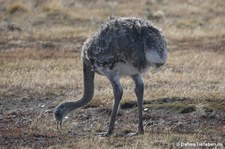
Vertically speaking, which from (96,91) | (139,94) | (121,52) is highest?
(121,52)

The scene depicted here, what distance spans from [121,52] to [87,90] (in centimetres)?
99

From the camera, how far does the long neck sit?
11.6 metres

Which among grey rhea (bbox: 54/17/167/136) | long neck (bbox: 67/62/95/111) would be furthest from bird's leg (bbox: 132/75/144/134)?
long neck (bbox: 67/62/95/111)

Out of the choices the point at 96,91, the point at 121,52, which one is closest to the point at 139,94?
the point at 121,52

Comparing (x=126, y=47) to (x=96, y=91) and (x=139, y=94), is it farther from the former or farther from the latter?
(x=96, y=91)

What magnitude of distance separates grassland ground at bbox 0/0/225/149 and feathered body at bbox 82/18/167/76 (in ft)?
3.57

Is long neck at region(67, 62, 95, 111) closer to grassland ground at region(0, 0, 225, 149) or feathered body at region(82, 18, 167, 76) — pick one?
Answer: feathered body at region(82, 18, 167, 76)

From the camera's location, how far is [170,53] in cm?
2239

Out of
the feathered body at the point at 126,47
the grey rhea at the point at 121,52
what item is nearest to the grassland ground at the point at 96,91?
the grey rhea at the point at 121,52

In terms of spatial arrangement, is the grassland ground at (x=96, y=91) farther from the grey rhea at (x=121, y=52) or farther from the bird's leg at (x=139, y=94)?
the grey rhea at (x=121, y=52)

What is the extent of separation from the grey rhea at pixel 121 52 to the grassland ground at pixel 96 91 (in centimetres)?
59

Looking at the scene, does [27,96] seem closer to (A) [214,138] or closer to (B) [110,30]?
(B) [110,30]

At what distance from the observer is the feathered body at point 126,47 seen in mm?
11117

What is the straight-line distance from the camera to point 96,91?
15469 millimetres
